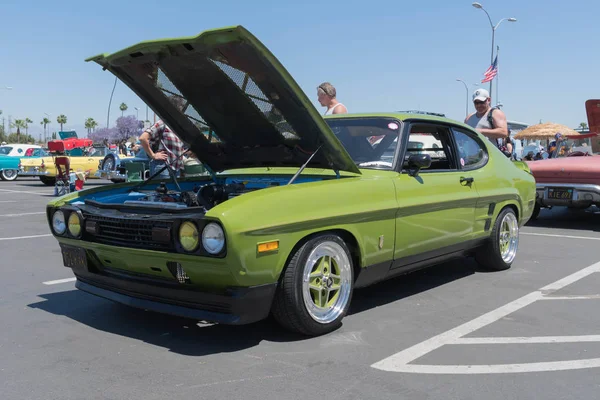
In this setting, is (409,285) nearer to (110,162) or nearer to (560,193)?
(560,193)

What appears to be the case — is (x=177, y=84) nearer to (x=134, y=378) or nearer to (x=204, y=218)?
(x=204, y=218)

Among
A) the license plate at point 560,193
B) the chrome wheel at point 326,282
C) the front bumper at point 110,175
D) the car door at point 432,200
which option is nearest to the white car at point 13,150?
the front bumper at point 110,175

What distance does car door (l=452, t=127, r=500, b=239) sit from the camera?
17.2 ft

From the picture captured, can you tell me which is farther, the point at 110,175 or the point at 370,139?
the point at 110,175

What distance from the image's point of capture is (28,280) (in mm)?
5398

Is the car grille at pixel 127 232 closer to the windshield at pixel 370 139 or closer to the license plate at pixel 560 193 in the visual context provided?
the windshield at pixel 370 139

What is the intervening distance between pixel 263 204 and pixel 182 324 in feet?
3.80

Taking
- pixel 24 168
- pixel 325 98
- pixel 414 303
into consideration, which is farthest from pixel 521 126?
pixel 414 303

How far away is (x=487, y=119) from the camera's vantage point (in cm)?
779

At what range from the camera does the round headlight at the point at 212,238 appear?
3256 mm

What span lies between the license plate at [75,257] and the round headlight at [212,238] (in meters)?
1.12

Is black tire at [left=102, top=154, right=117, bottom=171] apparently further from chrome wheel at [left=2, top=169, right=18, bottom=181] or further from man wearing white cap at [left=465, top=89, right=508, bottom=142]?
man wearing white cap at [left=465, top=89, right=508, bottom=142]

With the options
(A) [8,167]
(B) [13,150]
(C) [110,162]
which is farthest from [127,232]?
(B) [13,150]

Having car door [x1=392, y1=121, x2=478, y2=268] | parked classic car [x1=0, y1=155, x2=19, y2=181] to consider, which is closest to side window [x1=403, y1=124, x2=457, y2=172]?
car door [x1=392, y1=121, x2=478, y2=268]
